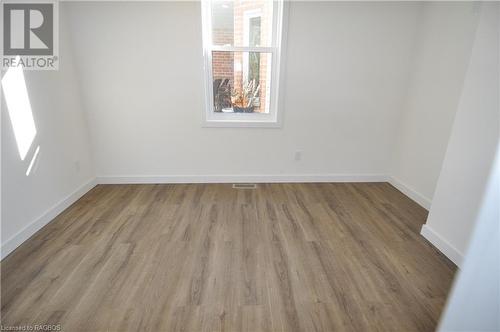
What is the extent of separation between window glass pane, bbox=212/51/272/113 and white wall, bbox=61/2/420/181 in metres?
0.23

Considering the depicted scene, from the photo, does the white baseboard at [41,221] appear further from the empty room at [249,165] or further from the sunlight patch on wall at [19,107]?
the sunlight patch on wall at [19,107]

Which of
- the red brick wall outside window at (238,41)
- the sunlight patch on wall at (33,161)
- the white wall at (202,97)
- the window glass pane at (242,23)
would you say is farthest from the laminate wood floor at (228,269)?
the window glass pane at (242,23)

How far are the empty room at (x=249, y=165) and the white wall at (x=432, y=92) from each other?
18 mm

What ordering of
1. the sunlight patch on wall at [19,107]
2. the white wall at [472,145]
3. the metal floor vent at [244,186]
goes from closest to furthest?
the white wall at [472,145], the sunlight patch on wall at [19,107], the metal floor vent at [244,186]

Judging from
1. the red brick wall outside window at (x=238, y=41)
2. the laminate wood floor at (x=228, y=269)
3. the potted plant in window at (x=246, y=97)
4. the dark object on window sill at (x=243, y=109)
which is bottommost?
the laminate wood floor at (x=228, y=269)

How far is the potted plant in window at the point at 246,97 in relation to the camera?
2.83 m

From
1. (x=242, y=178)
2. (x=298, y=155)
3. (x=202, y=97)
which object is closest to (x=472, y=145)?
(x=298, y=155)

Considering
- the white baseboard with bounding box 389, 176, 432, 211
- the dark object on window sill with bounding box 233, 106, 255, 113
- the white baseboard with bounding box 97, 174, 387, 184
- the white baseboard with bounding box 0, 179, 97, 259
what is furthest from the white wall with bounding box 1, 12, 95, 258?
the white baseboard with bounding box 389, 176, 432, 211

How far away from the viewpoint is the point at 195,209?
7.86 ft

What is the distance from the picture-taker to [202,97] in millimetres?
2701

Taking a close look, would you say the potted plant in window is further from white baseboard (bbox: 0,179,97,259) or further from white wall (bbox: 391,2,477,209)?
white baseboard (bbox: 0,179,97,259)

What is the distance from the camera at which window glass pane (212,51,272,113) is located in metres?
2.69

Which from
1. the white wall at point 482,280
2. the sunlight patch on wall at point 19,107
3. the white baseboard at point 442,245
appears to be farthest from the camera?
the sunlight patch on wall at point 19,107

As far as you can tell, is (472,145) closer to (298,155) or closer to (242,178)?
(298,155)
